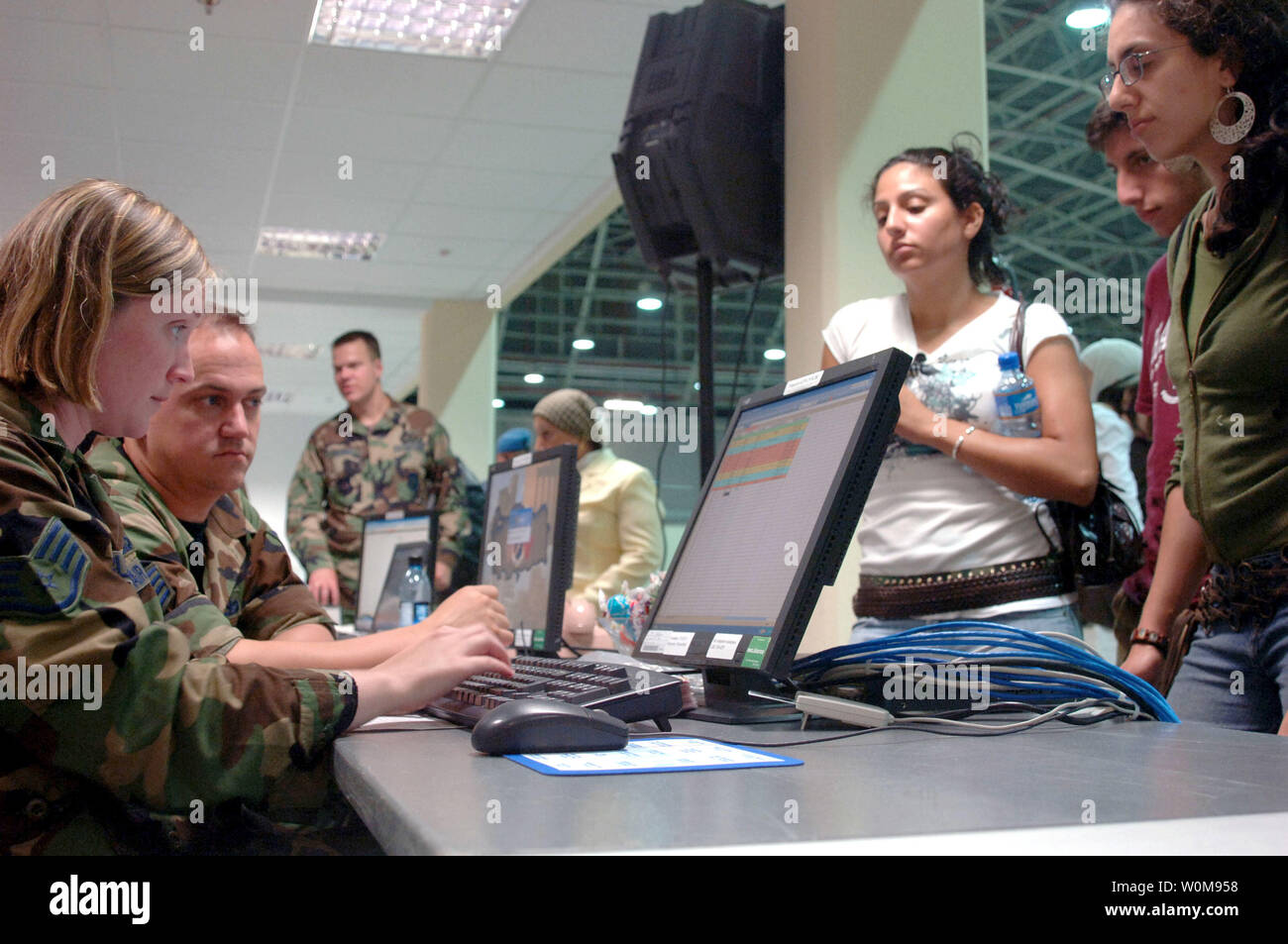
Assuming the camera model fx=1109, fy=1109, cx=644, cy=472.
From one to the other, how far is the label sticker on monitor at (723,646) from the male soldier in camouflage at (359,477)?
8.62ft

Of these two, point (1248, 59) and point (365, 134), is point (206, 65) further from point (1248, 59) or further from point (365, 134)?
point (1248, 59)

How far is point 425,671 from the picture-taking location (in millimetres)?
1003

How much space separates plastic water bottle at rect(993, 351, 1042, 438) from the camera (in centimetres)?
162

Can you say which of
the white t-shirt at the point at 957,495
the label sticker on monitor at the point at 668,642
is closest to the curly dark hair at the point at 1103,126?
the white t-shirt at the point at 957,495

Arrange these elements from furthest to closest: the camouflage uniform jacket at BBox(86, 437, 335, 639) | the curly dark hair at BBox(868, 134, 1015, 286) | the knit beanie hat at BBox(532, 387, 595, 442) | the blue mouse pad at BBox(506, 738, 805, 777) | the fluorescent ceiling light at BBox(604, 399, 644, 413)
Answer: the fluorescent ceiling light at BBox(604, 399, 644, 413) → the knit beanie hat at BBox(532, 387, 595, 442) → the curly dark hair at BBox(868, 134, 1015, 286) → the camouflage uniform jacket at BBox(86, 437, 335, 639) → the blue mouse pad at BBox(506, 738, 805, 777)

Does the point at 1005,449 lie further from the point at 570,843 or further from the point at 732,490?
the point at 570,843

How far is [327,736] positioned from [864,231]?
2108mm

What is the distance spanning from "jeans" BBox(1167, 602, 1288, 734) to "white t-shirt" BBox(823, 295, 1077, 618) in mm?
291

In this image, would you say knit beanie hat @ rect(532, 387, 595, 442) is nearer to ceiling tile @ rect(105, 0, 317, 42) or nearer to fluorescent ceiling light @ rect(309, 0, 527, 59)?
fluorescent ceiling light @ rect(309, 0, 527, 59)

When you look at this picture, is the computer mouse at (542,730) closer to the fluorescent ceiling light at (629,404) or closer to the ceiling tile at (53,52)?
the ceiling tile at (53,52)

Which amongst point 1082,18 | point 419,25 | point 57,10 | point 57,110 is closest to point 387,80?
point 419,25

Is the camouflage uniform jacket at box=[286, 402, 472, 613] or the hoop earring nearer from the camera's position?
the hoop earring

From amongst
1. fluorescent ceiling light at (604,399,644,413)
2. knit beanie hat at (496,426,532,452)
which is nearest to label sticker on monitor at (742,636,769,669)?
knit beanie hat at (496,426,532,452)
